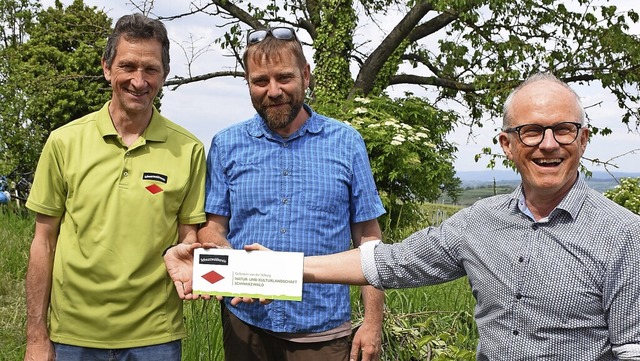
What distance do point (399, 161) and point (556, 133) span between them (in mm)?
8499

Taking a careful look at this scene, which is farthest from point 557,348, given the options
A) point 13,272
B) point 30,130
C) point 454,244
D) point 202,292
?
point 30,130

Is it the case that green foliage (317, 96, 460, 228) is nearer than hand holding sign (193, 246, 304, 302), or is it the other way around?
hand holding sign (193, 246, 304, 302)

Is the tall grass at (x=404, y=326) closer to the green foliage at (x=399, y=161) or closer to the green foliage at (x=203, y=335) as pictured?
the green foliage at (x=203, y=335)

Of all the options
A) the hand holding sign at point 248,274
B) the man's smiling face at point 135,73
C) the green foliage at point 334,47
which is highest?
the green foliage at point 334,47

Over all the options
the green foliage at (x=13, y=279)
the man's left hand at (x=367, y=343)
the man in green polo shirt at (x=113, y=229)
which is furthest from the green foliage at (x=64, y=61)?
the man's left hand at (x=367, y=343)

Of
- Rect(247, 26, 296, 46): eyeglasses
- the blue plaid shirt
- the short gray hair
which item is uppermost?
Rect(247, 26, 296, 46): eyeglasses

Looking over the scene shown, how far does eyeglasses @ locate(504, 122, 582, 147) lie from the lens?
2029 millimetres

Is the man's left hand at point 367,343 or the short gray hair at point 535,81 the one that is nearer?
the short gray hair at point 535,81

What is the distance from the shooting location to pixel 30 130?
10.5 metres

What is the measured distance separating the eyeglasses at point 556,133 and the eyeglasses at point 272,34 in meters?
1.17

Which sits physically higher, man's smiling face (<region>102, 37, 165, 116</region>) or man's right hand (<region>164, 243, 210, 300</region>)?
man's smiling face (<region>102, 37, 165, 116</region>)

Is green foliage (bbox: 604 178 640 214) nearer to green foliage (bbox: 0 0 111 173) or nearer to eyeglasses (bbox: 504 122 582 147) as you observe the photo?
green foliage (bbox: 0 0 111 173)

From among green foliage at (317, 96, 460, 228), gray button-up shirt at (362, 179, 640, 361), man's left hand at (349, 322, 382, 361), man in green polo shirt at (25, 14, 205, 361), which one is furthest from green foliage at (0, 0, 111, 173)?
gray button-up shirt at (362, 179, 640, 361)

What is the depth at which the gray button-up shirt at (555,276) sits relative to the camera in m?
1.90
